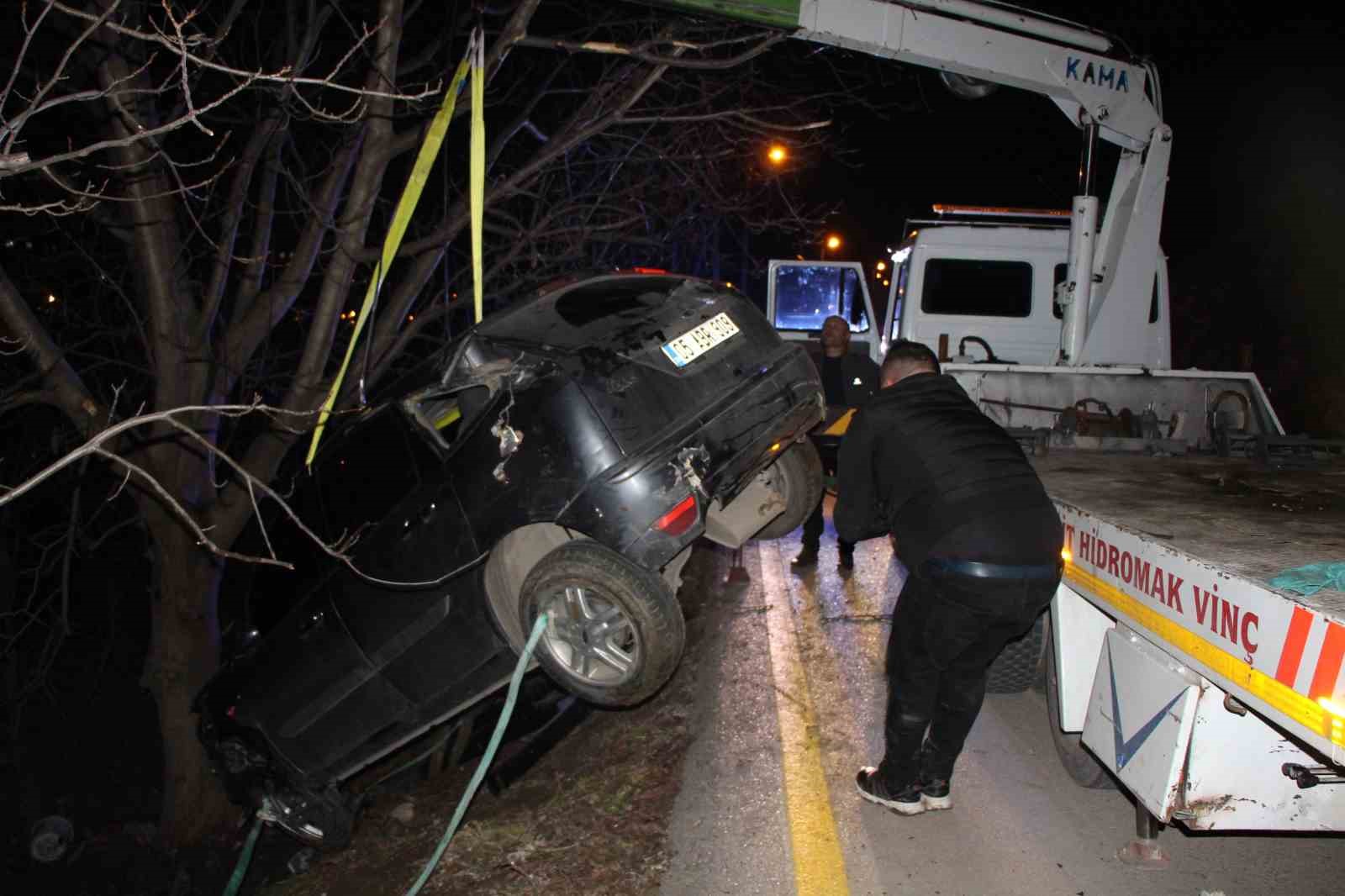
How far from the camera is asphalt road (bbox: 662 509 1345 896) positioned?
10.6ft

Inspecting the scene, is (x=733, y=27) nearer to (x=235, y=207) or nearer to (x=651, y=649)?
(x=235, y=207)

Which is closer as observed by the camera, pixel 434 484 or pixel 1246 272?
pixel 434 484

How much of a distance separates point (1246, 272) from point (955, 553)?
73.8ft

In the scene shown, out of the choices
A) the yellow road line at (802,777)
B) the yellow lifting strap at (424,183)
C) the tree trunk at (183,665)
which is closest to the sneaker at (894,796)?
the yellow road line at (802,777)

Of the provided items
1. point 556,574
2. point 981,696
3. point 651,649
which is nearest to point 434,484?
point 556,574

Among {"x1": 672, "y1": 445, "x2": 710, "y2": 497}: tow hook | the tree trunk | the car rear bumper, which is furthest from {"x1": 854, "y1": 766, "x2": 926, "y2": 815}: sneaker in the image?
the tree trunk

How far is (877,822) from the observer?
3672 millimetres

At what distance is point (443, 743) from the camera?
16.8ft

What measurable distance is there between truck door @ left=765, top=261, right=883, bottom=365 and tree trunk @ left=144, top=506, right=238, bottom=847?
23.8 ft

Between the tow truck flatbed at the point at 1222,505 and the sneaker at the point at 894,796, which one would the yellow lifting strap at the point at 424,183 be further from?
the tow truck flatbed at the point at 1222,505

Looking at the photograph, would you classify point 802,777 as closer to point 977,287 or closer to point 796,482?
point 796,482

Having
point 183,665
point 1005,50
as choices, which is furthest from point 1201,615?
point 183,665

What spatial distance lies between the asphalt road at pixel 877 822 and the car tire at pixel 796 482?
0.88 meters

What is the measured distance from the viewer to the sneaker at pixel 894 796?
146 inches
